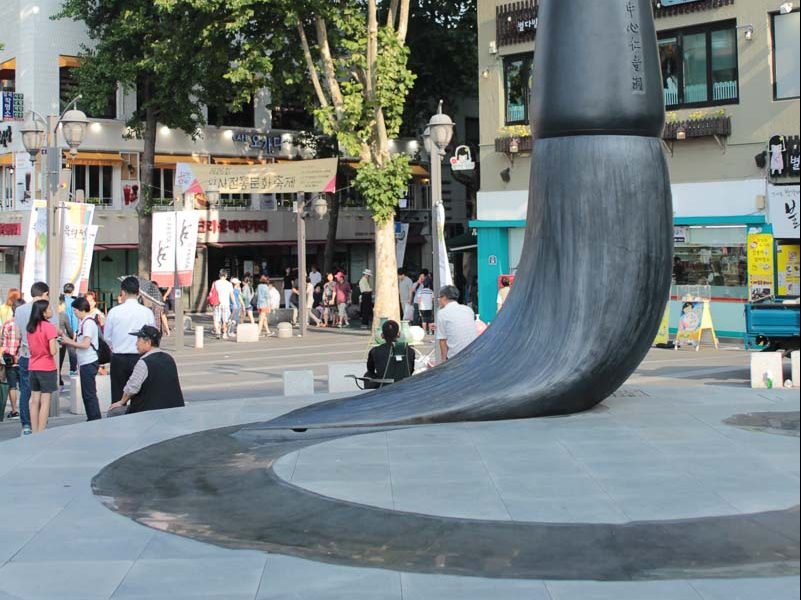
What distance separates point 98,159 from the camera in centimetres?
4059

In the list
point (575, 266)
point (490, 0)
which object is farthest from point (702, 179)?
point (575, 266)

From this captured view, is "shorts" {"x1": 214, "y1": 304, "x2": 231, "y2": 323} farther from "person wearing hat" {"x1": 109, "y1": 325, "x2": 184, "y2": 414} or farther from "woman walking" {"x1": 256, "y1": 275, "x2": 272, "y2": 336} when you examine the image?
"person wearing hat" {"x1": 109, "y1": 325, "x2": 184, "y2": 414}

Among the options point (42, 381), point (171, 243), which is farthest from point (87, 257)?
point (171, 243)

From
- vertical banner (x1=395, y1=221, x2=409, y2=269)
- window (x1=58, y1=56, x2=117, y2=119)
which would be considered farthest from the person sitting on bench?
window (x1=58, y1=56, x2=117, y2=119)

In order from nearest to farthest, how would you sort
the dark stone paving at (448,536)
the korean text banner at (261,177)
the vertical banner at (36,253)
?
the dark stone paving at (448,536) < the vertical banner at (36,253) < the korean text banner at (261,177)

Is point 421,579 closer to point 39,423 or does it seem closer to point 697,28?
point 39,423

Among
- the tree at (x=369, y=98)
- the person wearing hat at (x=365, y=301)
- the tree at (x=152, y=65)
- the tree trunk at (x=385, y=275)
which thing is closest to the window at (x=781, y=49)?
the tree at (x=369, y=98)

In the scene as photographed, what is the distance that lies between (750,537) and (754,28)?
2109 centimetres

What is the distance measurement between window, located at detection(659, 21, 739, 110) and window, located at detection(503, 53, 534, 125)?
438 cm

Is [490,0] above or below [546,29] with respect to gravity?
above

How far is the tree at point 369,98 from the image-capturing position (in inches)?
1073

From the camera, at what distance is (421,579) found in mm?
6152

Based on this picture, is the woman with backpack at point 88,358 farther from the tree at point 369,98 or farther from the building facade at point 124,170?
the building facade at point 124,170

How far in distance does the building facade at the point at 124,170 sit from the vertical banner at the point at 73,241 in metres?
15.4
